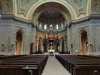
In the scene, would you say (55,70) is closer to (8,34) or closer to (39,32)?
(8,34)

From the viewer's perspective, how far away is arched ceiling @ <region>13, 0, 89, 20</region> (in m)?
32.6

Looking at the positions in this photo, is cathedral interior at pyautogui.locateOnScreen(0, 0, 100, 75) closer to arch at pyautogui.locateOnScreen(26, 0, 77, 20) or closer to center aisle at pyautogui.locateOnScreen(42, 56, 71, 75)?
arch at pyautogui.locateOnScreen(26, 0, 77, 20)

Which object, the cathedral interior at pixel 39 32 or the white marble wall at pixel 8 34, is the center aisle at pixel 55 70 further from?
the white marble wall at pixel 8 34

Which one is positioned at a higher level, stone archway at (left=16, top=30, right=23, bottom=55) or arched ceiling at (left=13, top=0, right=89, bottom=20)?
arched ceiling at (left=13, top=0, right=89, bottom=20)

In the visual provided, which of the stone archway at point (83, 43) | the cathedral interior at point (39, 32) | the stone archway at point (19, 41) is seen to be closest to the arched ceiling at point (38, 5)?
the cathedral interior at point (39, 32)

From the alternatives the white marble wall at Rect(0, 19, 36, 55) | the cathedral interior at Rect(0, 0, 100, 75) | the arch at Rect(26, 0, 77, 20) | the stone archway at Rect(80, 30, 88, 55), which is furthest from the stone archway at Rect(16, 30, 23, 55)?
the stone archway at Rect(80, 30, 88, 55)

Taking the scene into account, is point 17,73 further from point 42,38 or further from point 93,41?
point 42,38

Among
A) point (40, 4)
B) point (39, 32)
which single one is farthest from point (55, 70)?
point (39, 32)

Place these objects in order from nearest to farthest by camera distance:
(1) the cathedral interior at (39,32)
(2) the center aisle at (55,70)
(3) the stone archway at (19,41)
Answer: (2) the center aisle at (55,70)
(1) the cathedral interior at (39,32)
(3) the stone archway at (19,41)

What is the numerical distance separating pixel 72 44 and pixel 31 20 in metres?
6.46

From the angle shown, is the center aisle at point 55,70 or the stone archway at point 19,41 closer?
the center aisle at point 55,70

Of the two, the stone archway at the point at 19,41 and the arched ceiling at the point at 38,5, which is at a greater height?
the arched ceiling at the point at 38,5

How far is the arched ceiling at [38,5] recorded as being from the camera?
32.6m

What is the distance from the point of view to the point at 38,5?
34.8 m
